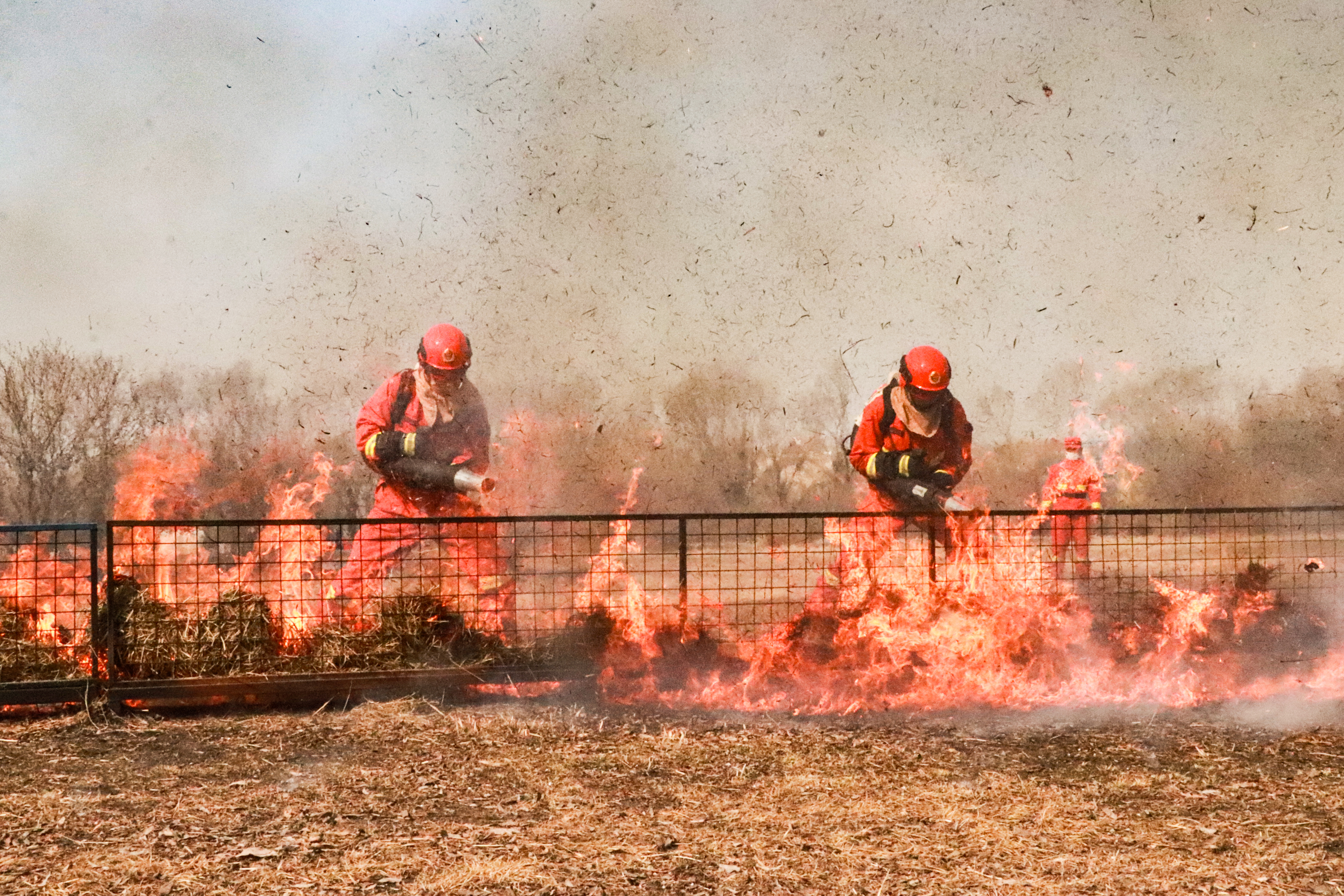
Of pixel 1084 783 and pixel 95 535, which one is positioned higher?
pixel 95 535

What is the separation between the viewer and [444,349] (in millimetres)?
9188

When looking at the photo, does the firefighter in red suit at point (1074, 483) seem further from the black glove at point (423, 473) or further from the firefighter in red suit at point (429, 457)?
the black glove at point (423, 473)

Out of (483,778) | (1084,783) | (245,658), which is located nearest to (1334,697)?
(1084,783)

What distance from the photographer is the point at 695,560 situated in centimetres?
2103

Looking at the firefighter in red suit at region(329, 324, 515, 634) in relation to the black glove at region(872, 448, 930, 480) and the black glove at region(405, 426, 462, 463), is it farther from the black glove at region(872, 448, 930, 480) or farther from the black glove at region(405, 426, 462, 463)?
the black glove at region(872, 448, 930, 480)

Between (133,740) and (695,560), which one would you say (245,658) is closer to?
(133,740)

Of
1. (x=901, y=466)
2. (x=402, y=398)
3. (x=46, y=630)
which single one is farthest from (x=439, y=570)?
(x=901, y=466)

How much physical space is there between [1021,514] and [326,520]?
5029 mm

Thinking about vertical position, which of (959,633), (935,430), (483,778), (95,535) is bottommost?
(483,778)

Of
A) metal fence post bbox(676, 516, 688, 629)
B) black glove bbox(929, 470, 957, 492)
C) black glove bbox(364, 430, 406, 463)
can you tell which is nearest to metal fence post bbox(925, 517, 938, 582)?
black glove bbox(929, 470, 957, 492)

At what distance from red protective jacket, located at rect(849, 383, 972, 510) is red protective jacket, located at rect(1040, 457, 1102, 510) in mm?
3752

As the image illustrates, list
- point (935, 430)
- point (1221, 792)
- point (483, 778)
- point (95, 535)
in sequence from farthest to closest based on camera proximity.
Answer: point (935, 430)
point (95, 535)
point (483, 778)
point (1221, 792)

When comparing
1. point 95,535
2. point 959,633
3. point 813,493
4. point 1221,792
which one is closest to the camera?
point 1221,792

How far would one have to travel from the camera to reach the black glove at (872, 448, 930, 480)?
930 cm
